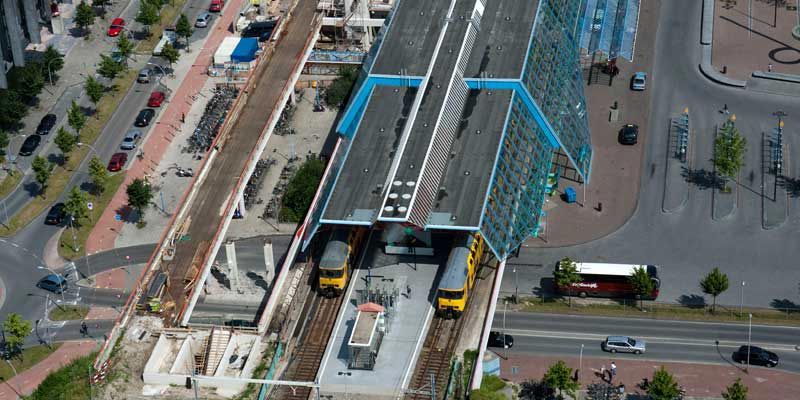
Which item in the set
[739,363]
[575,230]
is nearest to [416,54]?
[575,230]

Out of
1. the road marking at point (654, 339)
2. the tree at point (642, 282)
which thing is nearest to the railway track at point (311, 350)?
the road marking at point (654, 339)

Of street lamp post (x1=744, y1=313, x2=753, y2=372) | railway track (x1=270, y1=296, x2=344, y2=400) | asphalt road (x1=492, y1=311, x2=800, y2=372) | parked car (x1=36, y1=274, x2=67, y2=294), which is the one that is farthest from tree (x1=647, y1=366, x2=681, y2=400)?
parked car (x1=36, y1=274, x2=67, y2=294)

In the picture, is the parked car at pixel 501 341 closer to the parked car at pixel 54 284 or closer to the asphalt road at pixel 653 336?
the asphalt road at pixel 653 336

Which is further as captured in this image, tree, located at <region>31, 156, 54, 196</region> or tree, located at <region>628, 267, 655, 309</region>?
tree, located at <region>31, 156, 54, 196</region>

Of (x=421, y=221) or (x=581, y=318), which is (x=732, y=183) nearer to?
(x=581, y=318)

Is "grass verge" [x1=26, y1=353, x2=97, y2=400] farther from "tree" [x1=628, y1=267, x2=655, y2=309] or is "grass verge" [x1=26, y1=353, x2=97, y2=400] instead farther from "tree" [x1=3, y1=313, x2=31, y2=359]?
"tree" [x1=628, y1=267, x2=655, y2=309]

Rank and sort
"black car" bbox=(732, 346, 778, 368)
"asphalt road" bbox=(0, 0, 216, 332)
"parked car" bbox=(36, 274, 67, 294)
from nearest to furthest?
1. "black car" bbox=(732, 346, 778, 368)
2. "asphalt road" bbox=(0, 0, 216, 332)
3. "parked car" bbox=(36, 274, 67, 294)
